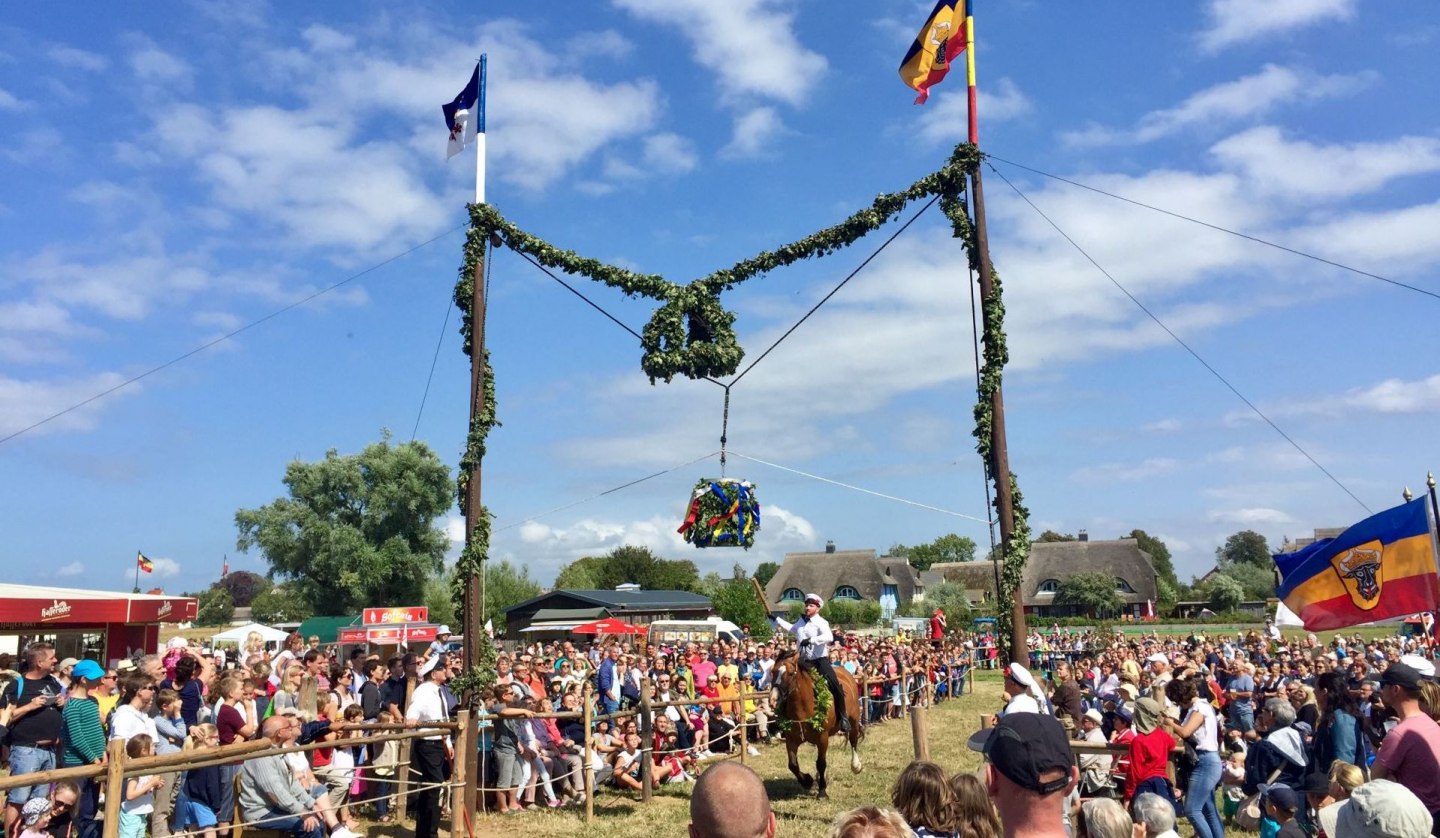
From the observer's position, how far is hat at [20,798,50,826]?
7.77 metres

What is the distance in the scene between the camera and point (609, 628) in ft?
119

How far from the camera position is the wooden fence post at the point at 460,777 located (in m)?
10.2

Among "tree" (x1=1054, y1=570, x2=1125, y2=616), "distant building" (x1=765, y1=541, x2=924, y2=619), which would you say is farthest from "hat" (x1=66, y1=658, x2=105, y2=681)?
"tree" (x1=1054, y1=570, x2=1125, y2=616)

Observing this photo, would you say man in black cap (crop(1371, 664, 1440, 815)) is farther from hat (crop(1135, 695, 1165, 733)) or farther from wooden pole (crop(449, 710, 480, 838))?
wooden pole (crop(449, 710, 480, 838))

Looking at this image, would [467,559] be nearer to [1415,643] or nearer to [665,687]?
[665,687]

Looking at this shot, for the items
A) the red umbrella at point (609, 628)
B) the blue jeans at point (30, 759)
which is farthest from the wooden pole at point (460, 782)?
the red umbrella at point (609, 628)

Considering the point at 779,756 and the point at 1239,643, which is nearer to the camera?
the point at 779,756

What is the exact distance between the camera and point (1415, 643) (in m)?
25.0

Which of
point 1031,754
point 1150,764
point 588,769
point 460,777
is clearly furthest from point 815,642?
point 1031,754

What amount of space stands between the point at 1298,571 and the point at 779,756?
8445 mm

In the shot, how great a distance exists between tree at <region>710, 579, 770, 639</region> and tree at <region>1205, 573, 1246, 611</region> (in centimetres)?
3736

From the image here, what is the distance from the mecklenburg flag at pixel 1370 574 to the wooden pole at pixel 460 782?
9837 millimetres

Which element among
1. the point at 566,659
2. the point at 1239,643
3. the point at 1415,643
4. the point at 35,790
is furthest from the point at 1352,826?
the point at 1239,643

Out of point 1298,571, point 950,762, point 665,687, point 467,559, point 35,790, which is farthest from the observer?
point 665,687
